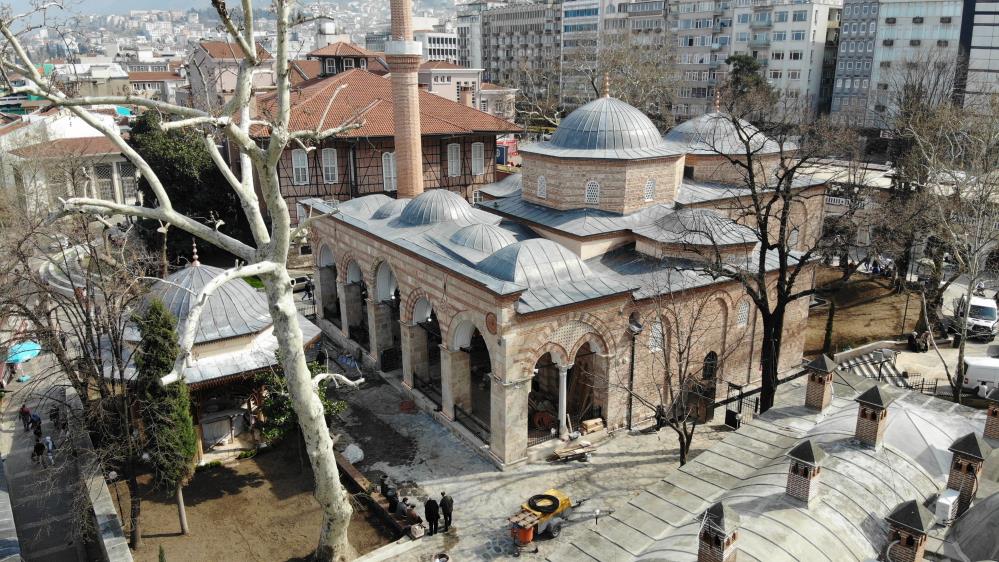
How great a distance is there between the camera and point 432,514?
15.7 m

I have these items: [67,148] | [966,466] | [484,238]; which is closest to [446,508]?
[484,238]

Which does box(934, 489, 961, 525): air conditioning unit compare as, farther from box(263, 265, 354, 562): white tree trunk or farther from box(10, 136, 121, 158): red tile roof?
box(10, 136, 121, 158): red tile roof

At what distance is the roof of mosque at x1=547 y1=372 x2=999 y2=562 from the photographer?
396 inches

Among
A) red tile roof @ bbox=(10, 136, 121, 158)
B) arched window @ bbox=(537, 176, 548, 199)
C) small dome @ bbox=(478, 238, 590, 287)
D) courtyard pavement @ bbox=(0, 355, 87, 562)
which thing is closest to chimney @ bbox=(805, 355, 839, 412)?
small dome @ bbox=(478, 238, 590, 287)

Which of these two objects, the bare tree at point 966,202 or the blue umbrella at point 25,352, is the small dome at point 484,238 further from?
the blue umbrella at point 25,352

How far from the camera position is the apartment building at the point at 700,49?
222 ft

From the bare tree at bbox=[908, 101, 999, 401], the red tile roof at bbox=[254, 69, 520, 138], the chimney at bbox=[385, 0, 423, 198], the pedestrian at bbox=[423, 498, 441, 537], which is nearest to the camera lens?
the pedestrian at bbox=[423, 498, 441, 537]

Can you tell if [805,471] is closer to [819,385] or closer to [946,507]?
[946,507]

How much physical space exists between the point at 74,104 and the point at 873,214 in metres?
28.4

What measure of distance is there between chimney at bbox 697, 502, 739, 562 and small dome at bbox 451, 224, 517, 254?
1215 centimetres

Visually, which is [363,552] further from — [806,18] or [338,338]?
[806,18]

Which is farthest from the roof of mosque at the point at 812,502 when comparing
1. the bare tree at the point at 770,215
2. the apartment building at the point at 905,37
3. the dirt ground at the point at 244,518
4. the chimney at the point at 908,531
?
the apartment building at the point at 905,37

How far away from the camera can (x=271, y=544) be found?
1541cm

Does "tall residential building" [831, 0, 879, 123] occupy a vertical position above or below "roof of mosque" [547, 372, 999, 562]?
above
